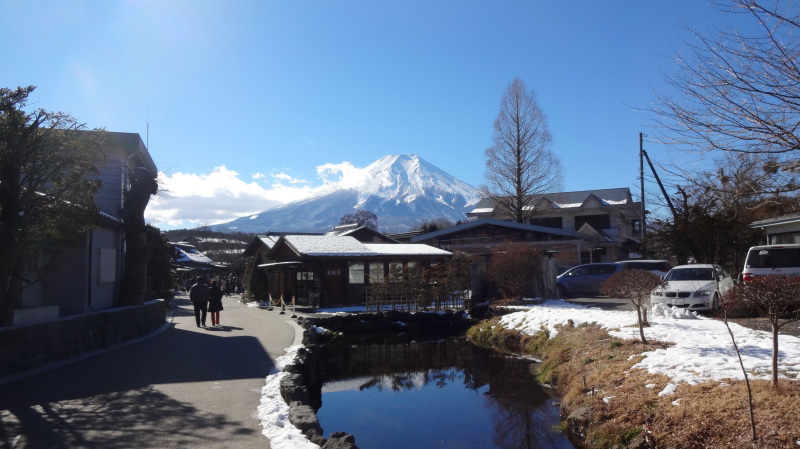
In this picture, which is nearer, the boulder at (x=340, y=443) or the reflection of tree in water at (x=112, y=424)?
the boulder at (x=340, y=443)

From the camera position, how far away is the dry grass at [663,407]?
20.7 ft

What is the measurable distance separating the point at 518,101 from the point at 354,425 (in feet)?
120

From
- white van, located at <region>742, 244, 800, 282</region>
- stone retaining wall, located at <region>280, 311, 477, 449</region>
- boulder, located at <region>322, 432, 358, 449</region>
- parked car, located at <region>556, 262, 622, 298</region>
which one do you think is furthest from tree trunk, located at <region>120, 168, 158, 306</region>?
parked car, located at <region>556, 262, 622, 298</region>

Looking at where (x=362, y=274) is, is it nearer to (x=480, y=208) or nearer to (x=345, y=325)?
(x=345, y=325)

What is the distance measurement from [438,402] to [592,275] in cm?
1687

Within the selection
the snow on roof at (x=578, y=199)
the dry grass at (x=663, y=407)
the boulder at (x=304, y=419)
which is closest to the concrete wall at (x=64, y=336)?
the boulder at (x=304, y=419)

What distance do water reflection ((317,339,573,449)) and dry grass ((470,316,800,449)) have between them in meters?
0.73

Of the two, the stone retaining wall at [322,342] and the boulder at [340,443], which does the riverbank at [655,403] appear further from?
the stone retaining wall at [322,342]

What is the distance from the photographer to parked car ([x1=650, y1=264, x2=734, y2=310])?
50.6 feet

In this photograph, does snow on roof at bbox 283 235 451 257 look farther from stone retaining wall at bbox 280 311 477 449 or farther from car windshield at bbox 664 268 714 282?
car windshield at bbox 664 268 714 282

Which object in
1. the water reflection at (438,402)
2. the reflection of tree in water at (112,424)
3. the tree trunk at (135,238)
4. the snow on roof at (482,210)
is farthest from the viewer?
the snow on roof at (482,210)

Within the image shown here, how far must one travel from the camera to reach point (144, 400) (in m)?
8.09

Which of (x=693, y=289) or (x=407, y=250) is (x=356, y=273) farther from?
(x=693, y=289)

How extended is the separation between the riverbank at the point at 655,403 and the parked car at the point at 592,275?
13.3m
